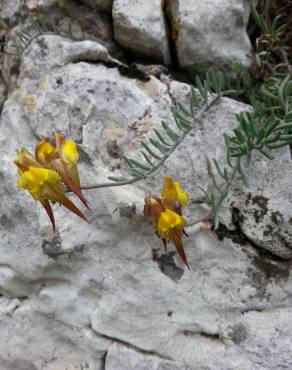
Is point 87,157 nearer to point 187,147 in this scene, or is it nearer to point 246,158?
point 187,147

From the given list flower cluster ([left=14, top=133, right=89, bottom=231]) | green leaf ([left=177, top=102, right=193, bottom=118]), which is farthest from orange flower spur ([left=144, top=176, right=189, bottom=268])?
green leaf ([left=177, top=102, right=193, bottom=118])

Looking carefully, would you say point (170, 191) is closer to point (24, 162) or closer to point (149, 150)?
point (149, 150)

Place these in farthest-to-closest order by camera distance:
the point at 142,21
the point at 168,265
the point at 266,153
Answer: the point at 142,21, the point at 168,265, the point at 266,153

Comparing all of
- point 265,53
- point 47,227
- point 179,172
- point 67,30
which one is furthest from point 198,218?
point 67,30

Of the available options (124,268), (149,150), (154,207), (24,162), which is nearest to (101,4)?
(149,150)

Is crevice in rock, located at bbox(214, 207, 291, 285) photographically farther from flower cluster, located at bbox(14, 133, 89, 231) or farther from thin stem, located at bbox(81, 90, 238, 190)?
flower cluster, located at bbox(14, 133, 89, 231)
